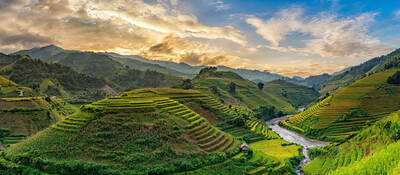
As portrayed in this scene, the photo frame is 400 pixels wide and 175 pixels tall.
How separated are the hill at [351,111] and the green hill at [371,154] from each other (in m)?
26.5

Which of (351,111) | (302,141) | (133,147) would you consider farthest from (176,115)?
(351,111)

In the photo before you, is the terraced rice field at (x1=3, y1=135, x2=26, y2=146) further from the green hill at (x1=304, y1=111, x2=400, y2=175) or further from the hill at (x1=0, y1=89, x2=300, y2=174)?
the green hill at (x1=304, y1=111, x2=400, y2=175)

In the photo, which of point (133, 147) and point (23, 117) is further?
point (23, 117)

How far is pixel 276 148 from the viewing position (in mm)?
51750

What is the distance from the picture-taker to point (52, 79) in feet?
479

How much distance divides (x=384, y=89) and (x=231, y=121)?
6052 centimetres

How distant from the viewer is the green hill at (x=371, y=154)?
1403 cm

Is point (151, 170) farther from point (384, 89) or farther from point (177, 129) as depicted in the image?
point (384, 89)

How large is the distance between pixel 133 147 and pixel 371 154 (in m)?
30.0

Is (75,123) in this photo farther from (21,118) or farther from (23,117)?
(23,117)

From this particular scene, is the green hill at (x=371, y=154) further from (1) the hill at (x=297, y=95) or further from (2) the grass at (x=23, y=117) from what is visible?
(1) the hill at (x=297, y=95)

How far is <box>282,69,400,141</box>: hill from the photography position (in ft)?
205

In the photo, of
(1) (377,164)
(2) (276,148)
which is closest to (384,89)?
(2) (276,148)

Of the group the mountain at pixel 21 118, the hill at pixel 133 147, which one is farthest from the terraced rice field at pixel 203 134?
the mountain at pixel 21 118
